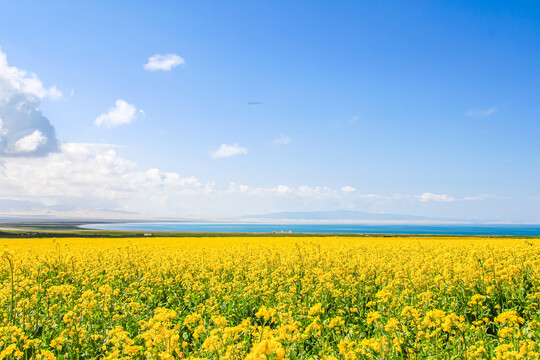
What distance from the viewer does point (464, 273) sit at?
28.9ft

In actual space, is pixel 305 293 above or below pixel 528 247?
below

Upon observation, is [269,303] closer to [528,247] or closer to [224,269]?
[224,269]

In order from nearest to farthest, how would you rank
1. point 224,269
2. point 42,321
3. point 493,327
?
point 42,321
point 493,327
point 224,269

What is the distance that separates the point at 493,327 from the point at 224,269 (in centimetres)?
726

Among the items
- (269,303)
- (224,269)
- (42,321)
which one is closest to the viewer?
(42,321)

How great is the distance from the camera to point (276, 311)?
720 cm

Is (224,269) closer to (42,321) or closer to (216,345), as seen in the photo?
(42,321)

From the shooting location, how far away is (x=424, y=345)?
5.56 metres

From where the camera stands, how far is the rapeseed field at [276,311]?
4.91 m

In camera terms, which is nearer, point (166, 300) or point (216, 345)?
point (216, 345)

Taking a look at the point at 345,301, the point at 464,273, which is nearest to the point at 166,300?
the point at 345,301

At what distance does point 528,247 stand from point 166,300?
12.0m

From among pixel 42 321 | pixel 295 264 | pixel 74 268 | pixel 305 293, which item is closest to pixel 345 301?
pixel 305 293

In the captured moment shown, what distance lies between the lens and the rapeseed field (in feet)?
16.1
